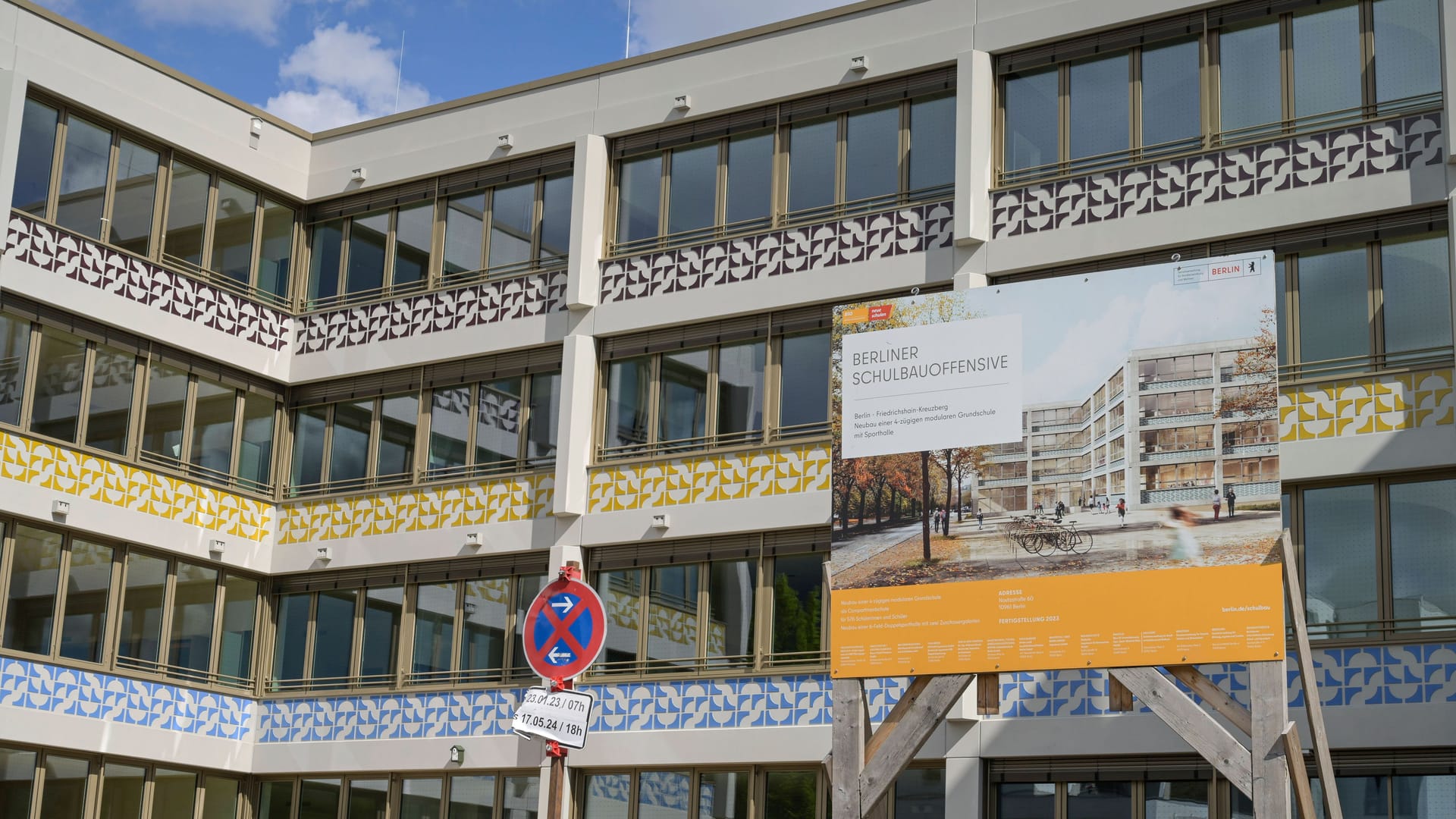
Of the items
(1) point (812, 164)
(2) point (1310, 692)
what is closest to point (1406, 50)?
(1) point (812, 164)

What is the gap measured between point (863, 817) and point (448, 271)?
467 inches

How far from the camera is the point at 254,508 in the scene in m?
25.5

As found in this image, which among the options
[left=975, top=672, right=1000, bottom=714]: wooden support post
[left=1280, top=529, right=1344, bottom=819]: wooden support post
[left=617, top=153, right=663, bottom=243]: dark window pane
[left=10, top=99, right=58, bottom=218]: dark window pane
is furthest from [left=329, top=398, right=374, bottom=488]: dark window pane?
[left=1280, top=529, right=1344, bottom=819]: wooden support post

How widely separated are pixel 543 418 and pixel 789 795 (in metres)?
6.18

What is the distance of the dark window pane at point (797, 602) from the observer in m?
21.3

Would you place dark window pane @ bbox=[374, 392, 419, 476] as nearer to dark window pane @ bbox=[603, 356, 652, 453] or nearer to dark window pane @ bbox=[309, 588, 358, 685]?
dark window pane @ bbox=[309, 588, 358, 685]

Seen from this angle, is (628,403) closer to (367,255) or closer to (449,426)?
(449,426)

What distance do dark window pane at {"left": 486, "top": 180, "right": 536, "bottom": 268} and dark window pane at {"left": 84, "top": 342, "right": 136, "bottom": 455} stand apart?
497 centimetres

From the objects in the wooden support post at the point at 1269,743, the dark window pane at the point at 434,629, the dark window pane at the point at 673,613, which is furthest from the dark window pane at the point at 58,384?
the wooden support post at the point at 1269,743

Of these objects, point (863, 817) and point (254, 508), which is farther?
point (254, 508)

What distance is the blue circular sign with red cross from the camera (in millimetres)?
10227

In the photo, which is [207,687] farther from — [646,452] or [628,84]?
[628,84]

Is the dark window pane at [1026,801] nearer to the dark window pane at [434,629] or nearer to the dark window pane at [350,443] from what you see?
the dark window pane at [434,629]

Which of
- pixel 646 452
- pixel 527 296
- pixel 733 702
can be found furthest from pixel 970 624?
pixel 527 296
